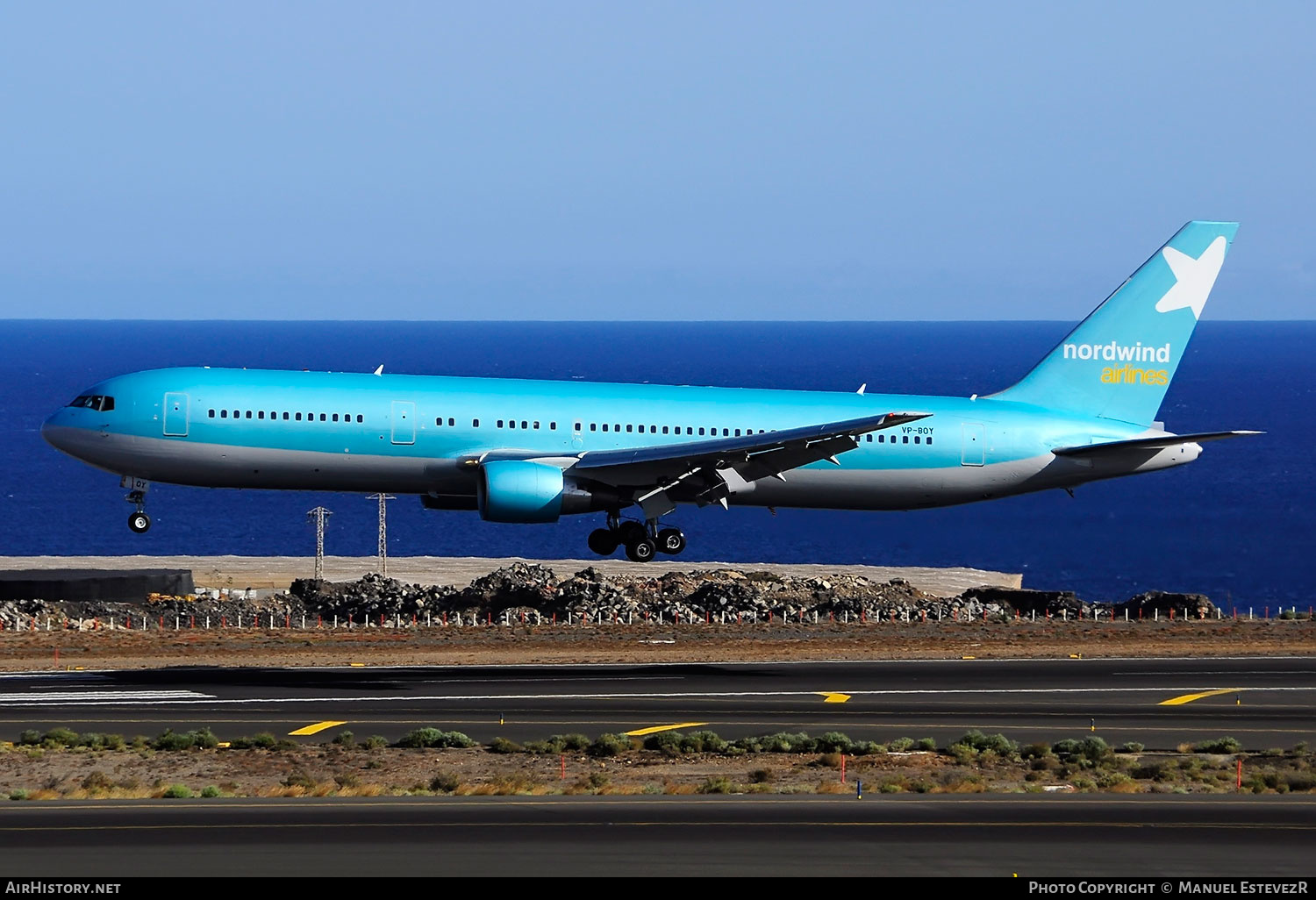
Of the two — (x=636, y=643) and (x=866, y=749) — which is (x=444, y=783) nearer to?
(x=866, y=749)

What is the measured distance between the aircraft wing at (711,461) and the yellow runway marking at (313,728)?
38.3 ft

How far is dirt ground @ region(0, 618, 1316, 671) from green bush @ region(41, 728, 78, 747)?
17.1 m

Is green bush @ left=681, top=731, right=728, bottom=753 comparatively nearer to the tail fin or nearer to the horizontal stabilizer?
the horizontal stabilizer

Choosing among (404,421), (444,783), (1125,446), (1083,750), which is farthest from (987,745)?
(404,421)

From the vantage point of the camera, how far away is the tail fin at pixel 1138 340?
199ft

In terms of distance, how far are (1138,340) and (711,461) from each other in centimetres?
1858

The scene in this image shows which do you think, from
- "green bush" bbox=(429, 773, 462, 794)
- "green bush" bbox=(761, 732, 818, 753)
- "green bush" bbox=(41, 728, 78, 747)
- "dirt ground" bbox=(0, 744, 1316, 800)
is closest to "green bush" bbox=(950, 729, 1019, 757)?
"dirt ground" bbox=(0, 744, 1316, 800)

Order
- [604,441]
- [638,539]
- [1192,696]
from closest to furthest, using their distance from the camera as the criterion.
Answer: [1192,696]
[604,441]
[638,539]

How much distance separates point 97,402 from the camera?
51.8 meters

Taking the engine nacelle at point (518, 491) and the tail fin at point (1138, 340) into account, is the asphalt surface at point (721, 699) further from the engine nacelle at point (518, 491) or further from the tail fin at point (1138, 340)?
the tail fin at point (1138, 340)

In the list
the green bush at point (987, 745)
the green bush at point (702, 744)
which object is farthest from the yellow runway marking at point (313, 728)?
the green bush at point (987, 745)

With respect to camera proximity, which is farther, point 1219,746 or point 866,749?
→ point 1219,746
